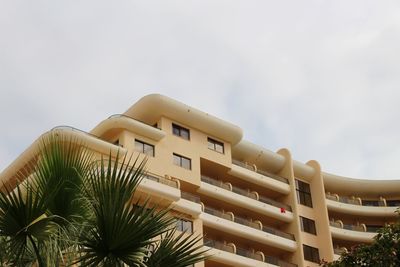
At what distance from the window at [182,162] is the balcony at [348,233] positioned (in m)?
14.0

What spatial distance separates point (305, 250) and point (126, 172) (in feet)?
129

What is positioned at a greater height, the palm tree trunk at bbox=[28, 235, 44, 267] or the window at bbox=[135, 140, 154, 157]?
the window at bbox=[135, 140, 154, 157]

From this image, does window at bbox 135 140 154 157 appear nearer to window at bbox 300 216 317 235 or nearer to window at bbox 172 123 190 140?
window at bbox 172 123 190 140

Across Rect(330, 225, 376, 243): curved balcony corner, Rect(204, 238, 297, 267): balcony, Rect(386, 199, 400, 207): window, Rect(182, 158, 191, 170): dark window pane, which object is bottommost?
Rect(204, 238, 297, 267): balcony

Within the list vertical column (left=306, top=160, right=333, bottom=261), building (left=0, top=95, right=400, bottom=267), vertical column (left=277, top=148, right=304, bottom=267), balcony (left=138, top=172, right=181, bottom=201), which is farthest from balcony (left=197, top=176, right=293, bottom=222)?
balcony (left=138, top=172, right=181, bottom=201)

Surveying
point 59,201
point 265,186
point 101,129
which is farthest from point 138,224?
point 265,186

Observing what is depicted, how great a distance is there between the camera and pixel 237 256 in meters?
41.5

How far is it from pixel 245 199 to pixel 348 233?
35.0 ft

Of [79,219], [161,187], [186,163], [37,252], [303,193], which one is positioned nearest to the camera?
[37,252]

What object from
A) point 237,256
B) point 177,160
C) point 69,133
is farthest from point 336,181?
point 69,133

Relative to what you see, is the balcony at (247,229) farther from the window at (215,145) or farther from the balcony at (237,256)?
the window at (215,145)

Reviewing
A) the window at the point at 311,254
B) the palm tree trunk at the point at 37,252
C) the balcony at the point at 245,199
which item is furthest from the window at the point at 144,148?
the palm tree trunk at the point at 37,252

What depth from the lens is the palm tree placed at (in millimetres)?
9961

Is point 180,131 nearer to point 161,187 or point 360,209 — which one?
point 161,187
